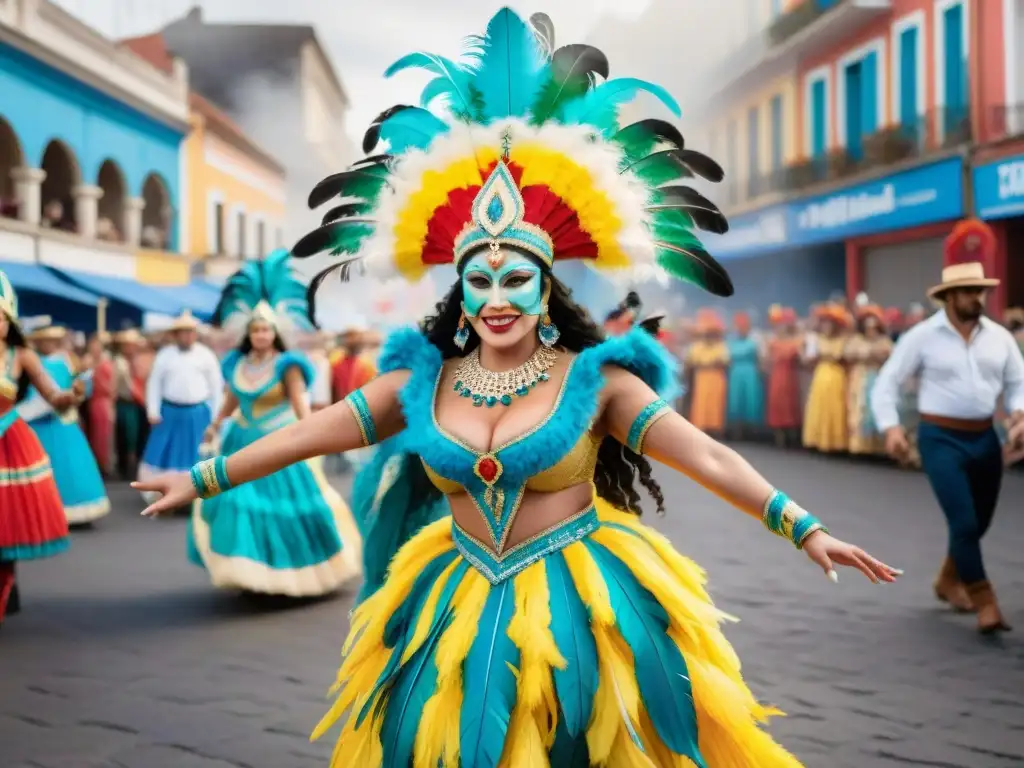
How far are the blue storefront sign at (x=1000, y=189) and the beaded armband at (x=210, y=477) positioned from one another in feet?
52.1

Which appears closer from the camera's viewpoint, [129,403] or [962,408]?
[962,408]

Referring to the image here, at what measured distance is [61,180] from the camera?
73.5ft

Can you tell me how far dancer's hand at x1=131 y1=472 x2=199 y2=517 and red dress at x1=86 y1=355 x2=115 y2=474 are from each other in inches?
460

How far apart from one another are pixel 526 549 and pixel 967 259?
4546 mm

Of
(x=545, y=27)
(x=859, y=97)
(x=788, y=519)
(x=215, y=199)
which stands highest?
(x=859, y=97)

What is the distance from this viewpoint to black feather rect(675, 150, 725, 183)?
319cm

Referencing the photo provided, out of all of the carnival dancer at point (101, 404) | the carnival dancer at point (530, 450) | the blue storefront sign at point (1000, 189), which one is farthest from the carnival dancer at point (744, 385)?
the carnival dancer at point (530, 450)

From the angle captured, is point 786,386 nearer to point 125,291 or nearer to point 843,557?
point 125,291

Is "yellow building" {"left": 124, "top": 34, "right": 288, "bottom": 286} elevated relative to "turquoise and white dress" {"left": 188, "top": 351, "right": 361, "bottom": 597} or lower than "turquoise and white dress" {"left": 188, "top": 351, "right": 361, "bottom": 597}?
elevated

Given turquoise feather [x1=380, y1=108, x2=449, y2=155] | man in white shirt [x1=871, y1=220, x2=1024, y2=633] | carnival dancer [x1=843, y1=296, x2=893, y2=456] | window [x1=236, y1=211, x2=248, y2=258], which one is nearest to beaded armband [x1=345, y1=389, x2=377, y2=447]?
turquoise feather [x1=380, y1=108, x2=449, y2=155]

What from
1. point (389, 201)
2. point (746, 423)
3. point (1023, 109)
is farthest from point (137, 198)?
point (389, 201)

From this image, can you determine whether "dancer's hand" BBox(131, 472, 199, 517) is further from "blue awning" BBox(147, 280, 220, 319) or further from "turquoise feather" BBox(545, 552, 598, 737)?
"blue awning" BBox(147, 280, 220, 319)

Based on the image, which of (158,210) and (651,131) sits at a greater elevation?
(158,210)

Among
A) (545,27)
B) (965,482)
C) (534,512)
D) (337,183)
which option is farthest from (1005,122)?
(534,512)
